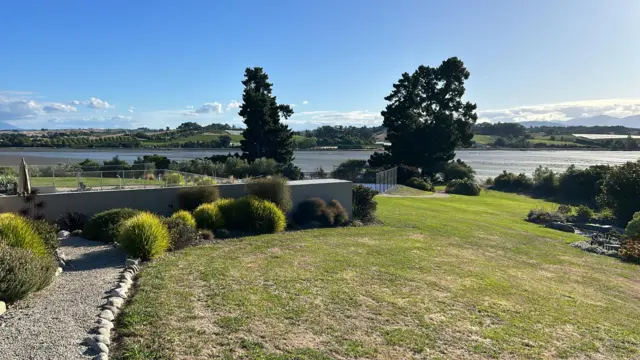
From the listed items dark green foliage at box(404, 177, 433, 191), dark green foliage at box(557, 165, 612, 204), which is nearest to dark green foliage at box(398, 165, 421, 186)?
dark green foliage at box(404, 177, 433, 191)

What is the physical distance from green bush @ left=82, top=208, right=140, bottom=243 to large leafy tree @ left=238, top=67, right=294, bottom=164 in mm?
36001

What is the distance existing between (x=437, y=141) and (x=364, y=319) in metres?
48.6

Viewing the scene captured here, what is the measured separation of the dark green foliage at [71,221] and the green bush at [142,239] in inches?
140

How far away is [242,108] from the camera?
48.6 meters

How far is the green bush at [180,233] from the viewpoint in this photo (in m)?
10.7

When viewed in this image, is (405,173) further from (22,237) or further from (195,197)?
(22,237)

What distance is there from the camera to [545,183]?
49.1m

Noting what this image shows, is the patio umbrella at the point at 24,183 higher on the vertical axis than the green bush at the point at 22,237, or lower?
higher

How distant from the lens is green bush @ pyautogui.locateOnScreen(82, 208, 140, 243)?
11.2m

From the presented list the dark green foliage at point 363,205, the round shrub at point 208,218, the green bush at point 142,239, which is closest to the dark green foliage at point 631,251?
the dark green foliage at point 363,205

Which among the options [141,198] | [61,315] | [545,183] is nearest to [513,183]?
[545,183]

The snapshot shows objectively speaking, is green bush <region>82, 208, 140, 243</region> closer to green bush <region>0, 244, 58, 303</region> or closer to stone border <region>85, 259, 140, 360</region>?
stone border <region>85, 259, 140, 360</region>

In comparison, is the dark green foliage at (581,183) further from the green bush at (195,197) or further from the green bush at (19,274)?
the green bush at (19,274)

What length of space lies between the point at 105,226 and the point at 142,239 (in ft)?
9.30
